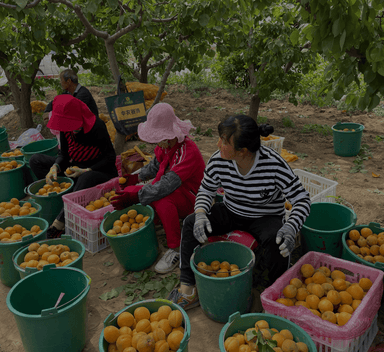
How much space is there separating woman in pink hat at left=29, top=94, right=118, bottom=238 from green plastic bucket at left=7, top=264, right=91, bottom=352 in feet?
4.85

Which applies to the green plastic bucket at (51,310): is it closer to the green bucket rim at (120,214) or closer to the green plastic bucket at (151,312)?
the green plastic bucket at (151,312)

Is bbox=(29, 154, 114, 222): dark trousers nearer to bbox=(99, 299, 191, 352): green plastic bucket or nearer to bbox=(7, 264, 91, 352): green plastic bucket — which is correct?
bbox=(7, 264, 91, 352): green plastic bucket

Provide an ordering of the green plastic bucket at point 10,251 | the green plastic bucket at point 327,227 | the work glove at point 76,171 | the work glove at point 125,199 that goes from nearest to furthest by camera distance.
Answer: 1. the green plastic bucket at point 327,227
2. the green plastic bucket at point 10,251
3. the work glove at point 125,199
4. the work glove at point 76,171

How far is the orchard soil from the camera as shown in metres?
2.74

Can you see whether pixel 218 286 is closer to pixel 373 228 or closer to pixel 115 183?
pixel 373 228

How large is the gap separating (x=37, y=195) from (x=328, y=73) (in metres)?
3.52

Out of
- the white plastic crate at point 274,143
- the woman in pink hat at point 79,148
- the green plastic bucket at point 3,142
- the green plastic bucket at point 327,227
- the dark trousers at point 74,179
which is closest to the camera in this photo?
the green plastic bucket at point 327,227

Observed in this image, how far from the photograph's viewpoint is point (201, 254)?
280 cm

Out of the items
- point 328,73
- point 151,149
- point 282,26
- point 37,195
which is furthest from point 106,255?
point 282,26

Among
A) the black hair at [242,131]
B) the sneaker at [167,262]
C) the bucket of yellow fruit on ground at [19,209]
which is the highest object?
the black hair at [242,131]

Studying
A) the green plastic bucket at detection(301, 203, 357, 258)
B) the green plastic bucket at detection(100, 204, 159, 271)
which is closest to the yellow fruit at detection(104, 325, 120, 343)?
the green plastic bucket at detection(100, 204, 159, 271)

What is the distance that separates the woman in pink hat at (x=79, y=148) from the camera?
12.8 feet

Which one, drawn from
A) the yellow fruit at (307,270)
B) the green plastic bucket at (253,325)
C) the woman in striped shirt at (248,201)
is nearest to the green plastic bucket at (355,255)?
the yellow fruit at (307,270)

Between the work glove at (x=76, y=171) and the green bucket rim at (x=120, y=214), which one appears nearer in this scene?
the green bucket rim at (x=120, y=214)
